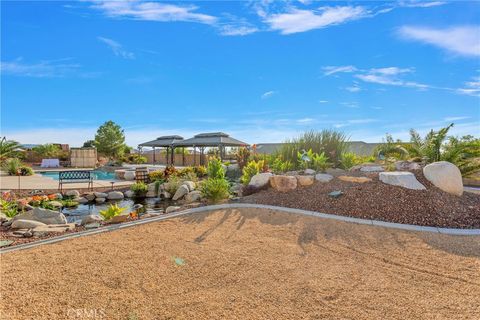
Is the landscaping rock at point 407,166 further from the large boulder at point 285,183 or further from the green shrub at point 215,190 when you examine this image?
the green shrub at point 215,190

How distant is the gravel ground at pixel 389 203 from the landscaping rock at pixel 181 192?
12.3 feet

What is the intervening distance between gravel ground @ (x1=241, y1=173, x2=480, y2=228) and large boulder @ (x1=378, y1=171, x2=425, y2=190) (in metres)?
0.13

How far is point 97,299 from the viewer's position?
231 cm

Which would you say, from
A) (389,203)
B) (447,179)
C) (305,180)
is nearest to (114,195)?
(305,180)

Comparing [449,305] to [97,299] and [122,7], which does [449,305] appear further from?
[122,7]

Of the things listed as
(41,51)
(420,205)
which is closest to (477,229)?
(420,205)

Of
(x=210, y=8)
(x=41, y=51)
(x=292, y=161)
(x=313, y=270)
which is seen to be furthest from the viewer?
(x=292, y=161)

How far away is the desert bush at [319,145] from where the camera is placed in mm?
9328

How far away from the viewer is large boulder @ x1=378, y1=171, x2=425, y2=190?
5.38m

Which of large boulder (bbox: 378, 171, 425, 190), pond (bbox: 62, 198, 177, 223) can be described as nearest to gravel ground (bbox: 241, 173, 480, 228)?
large boulder (bbox: 378, 171, 425, 190)

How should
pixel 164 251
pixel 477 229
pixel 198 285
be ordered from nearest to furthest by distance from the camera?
pixel 198 285, pixel 164 251, pixel 477 229

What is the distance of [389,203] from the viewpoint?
193 inches

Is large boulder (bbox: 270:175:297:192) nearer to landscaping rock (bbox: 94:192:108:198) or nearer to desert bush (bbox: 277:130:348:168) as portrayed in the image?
desert bush (bbox: 277:130:348:168)

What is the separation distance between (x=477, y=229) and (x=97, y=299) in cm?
499
